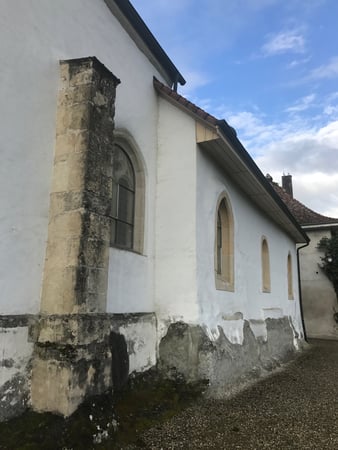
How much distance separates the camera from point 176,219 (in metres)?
6.59

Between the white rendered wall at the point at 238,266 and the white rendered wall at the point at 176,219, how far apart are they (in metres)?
0.16

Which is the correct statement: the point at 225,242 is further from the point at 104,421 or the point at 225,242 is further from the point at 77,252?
the point at 104,421

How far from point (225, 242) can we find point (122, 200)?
3.12m

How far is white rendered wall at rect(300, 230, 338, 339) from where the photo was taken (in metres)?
18.5

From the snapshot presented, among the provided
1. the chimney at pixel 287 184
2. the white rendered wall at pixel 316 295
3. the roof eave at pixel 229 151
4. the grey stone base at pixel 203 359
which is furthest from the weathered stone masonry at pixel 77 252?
the chimney at pixel 287 184

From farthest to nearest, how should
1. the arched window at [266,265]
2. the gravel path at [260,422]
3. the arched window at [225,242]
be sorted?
the arched window at [266,265], the arched window at [225,242], the gravel path at [260,422]

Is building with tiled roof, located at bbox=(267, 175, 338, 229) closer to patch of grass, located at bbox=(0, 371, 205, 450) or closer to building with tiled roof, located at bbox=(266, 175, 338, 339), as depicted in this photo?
building with tiled roof, located at bbox=(266, 175, 338, 339)

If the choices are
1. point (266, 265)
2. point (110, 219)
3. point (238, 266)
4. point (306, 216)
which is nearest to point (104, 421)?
point (110, 219)

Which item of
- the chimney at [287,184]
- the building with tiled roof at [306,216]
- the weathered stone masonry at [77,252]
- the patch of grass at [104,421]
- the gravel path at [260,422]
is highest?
the chimney at [287,184]

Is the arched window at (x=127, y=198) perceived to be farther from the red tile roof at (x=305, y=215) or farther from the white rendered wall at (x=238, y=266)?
the red tile roof at (x=305, y=215)

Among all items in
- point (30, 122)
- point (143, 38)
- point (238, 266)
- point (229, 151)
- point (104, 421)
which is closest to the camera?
point (104, 421)

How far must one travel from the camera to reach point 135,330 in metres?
5.72

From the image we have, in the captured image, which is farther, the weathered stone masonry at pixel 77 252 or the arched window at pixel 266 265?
the arched window at pixel 266 265

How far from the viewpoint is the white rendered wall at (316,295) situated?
1852 centimetres
